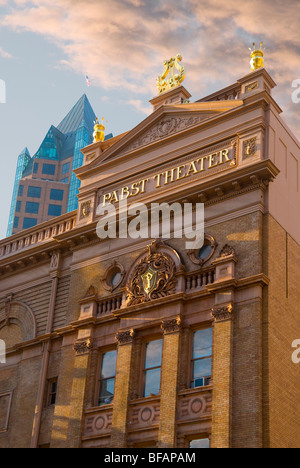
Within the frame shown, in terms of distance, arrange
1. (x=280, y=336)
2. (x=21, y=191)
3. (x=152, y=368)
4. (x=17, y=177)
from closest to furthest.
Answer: (x=280, y=336) < (x=152, y=368) < (x=21, y=191) < (x=17, y=177)

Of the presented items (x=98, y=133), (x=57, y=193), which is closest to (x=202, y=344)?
(x=98, y=133)

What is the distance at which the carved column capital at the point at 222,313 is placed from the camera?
26422 mm

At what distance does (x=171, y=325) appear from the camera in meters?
27.8

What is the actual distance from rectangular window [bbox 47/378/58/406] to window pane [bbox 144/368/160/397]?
185 inches

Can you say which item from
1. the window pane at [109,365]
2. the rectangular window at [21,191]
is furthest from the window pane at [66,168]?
the window pane at [109,365]

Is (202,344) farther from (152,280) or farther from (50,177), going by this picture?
(50,177)

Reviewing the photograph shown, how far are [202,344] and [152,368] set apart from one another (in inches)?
85.5

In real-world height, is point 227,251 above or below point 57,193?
below

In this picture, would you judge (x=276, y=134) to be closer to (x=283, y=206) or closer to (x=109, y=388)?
(x=283, y=206)

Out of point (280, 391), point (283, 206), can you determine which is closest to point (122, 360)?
point (280, 391)

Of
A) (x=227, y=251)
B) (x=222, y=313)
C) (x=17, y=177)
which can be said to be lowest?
(x=222, y=313)

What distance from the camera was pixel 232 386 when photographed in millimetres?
25281

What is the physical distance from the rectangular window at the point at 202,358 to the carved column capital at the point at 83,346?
448cm
